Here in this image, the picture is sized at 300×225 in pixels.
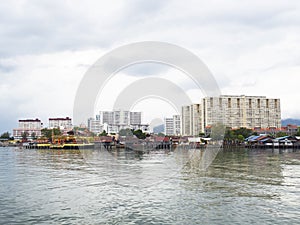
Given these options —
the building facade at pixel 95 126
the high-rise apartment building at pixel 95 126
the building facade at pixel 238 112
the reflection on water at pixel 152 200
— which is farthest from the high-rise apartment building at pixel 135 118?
the reflection on water at pixel 152 200

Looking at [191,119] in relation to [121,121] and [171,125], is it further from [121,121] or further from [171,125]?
[171,125]

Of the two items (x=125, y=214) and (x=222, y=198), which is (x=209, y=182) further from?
(x=125, y=214)

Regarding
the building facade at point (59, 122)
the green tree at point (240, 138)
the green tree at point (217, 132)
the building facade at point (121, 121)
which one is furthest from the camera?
the building facade at point (59, 122)

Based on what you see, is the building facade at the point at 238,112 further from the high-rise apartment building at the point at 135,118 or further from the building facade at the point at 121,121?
the high-rise apartment building at the point at 135,118

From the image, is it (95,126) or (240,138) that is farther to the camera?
(95,126)

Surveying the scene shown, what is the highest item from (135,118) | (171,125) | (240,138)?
(135,118)

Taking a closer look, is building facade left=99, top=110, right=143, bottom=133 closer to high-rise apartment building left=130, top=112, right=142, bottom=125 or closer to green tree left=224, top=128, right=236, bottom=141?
high-rise apartment building left=130, top=112, right=142, bottom=125

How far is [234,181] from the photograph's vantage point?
60.3 ft

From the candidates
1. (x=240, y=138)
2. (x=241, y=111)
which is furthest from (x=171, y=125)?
(x=240, y=138)

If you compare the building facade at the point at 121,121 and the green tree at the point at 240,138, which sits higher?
the building facade at the point at 121,121

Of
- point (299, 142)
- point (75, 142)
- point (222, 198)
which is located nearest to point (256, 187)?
point (222, 198)

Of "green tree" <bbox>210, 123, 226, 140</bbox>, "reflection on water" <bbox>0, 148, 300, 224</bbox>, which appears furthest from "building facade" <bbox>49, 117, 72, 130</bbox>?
"reflection on water" <bbox>0, 148, 300, 224</bbox>

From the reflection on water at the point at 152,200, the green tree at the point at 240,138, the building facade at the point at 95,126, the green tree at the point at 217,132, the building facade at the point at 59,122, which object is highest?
the building facade at the point at 59,122

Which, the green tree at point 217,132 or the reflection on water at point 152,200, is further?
the green tree at point 217,132
